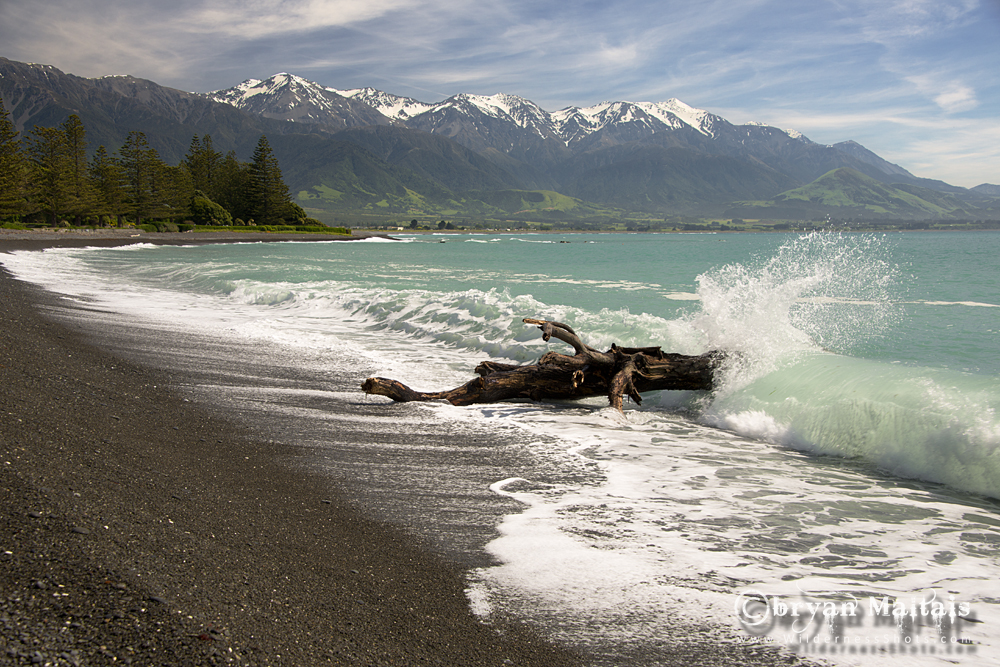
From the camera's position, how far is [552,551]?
4.28m

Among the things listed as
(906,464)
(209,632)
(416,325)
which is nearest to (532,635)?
(209,632)

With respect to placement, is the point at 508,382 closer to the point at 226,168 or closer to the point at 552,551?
the point at 552,551

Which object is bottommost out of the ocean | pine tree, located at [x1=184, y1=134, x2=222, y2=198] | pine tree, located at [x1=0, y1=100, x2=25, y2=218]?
the ocean

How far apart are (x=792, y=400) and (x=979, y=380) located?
252 centimetres

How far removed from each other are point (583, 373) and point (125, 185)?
123m

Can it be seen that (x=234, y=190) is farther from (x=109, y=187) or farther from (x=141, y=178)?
(x=109, y=187)

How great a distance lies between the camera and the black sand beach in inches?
111

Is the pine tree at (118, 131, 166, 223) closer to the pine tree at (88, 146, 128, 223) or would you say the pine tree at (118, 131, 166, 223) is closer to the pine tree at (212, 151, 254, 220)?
the pine tree at (88, 146, 128, 223)

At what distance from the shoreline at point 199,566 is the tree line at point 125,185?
94.6m

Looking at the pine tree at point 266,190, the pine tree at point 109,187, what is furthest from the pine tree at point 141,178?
the pine tree at point 266,190

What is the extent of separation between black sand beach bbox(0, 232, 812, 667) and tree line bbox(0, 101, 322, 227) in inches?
3729

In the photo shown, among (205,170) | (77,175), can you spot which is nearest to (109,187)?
(77,175)

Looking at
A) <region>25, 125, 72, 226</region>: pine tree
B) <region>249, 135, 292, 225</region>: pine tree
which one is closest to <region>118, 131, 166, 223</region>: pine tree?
<region>25, 125, 72, 226</region>: pine tree

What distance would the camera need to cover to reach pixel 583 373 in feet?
27.8
